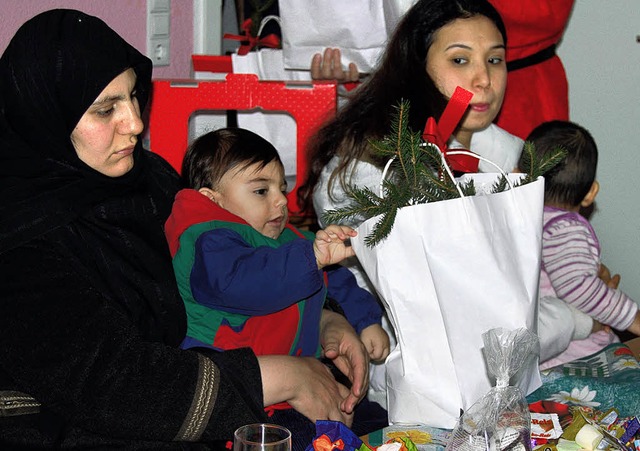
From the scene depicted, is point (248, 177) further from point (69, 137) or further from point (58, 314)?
point (58, 314)

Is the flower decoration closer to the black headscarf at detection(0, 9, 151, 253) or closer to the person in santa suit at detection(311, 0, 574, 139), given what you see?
the black headscarf at detection(0, 9, 151, 253)

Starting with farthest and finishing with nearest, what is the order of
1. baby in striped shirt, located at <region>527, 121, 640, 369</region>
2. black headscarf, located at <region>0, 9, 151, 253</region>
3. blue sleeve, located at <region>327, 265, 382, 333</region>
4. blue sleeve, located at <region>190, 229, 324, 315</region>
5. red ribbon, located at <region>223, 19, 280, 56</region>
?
red ribbon, located at <region>223, 19, 280, 56</region> < baby in striped shirt, located at <region>527, 121, 640, 369</region> < blue sleeve, located at <region>327, 265, 382, 333</region> < blue sleeve, located at <region>190, 229, 324, 315</region> < black headscarf, located at <region>0, 9, 151, 253</region>

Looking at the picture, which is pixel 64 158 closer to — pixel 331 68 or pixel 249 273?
pixel 249 273

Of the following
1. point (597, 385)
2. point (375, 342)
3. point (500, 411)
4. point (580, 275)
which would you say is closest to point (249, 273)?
point (375, 342)

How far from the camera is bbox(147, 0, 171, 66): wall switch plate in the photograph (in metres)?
2.71

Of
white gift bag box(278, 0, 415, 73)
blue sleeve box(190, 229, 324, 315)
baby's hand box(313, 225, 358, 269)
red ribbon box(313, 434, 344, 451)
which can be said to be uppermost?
white gift bag box(278, 0, 415, 73)

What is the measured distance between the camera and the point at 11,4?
2107mm

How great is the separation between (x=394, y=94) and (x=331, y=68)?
0.67 metres

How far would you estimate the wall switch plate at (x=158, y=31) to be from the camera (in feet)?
8.89

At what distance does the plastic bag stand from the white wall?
2.38 m

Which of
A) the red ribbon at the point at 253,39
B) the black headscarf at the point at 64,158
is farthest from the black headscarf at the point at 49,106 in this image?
the red ribbon at the point at 253,39

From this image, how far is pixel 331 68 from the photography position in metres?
2.68

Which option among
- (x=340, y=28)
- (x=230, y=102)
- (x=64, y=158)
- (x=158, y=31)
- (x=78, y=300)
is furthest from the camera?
(x=158, y=31)

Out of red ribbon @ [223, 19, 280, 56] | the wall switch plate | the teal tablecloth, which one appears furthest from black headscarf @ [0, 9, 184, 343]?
red ribbon @ [223, 19, 280, 56]
